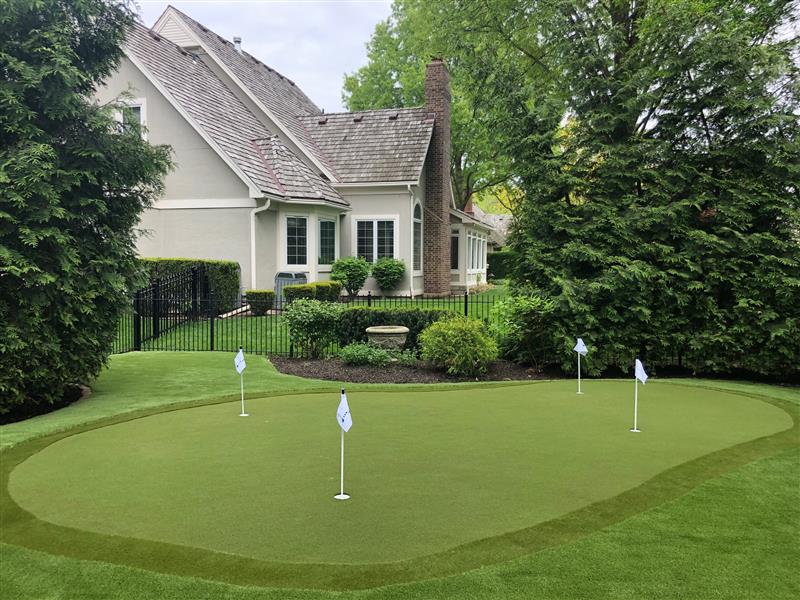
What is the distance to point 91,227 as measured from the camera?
8.05 meters

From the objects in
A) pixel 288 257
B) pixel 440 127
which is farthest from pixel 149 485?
pixel 440 127

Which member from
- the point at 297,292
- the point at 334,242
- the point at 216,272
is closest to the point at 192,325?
the point at 216,272

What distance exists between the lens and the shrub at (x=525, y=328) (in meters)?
10.9

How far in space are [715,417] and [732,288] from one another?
4.25 meters

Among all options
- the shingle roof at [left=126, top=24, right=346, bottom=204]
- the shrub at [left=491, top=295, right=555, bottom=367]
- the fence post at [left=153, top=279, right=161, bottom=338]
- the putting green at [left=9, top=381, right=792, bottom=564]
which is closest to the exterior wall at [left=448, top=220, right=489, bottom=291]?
the shingle roof at [left=126, top=24, right=346, bottom=204]

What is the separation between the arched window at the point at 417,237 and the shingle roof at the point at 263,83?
335 centimetres

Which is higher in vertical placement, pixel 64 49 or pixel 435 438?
pixel 64 49

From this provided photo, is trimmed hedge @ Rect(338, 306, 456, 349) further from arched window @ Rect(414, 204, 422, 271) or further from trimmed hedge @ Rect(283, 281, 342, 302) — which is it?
arched window @ Rect(414, 204, 422, 271)

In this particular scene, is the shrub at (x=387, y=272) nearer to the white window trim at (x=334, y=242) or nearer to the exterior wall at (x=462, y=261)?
the white window trim at (x=334, y=242)

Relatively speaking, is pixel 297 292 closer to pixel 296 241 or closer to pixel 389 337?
pixel 296 241

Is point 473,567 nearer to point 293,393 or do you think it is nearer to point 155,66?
point 293,393

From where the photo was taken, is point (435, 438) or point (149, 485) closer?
point (149, 485)

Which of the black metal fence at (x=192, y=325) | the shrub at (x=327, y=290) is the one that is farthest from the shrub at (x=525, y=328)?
the shrub at (x=327, y=290)

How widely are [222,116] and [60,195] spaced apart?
1236cm
